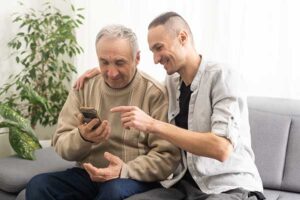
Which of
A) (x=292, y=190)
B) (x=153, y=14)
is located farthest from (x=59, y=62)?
(x=292, y=190)

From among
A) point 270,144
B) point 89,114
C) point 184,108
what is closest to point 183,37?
point 184,108

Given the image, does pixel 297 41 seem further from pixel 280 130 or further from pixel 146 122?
pixel 146 122

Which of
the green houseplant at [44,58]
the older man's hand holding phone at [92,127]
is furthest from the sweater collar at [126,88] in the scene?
the green houseplant at [44,58]

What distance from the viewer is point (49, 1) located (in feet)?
10.8

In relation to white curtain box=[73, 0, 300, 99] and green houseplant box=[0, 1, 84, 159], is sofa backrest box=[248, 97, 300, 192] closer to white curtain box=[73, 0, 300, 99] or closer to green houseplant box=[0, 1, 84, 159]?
white curtain box=[73, 0, 300, 99]

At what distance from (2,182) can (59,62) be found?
1.41 m

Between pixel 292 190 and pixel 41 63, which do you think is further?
pixel 41 63

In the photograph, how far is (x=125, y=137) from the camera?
73.8 inches

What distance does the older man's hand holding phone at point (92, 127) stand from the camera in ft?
5.66

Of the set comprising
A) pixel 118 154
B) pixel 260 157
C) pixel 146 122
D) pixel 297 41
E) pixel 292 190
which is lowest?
pixel 292 190

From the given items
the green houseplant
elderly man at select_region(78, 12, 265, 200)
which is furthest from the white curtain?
elderly man at select_region(78, 12, 265, 200)

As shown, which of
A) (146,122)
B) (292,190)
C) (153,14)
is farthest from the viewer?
(153,14)

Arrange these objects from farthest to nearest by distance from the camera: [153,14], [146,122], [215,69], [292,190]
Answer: [153,14] < [292,190] < [215,69] < [146,122]

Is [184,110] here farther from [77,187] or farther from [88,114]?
[77,187]
